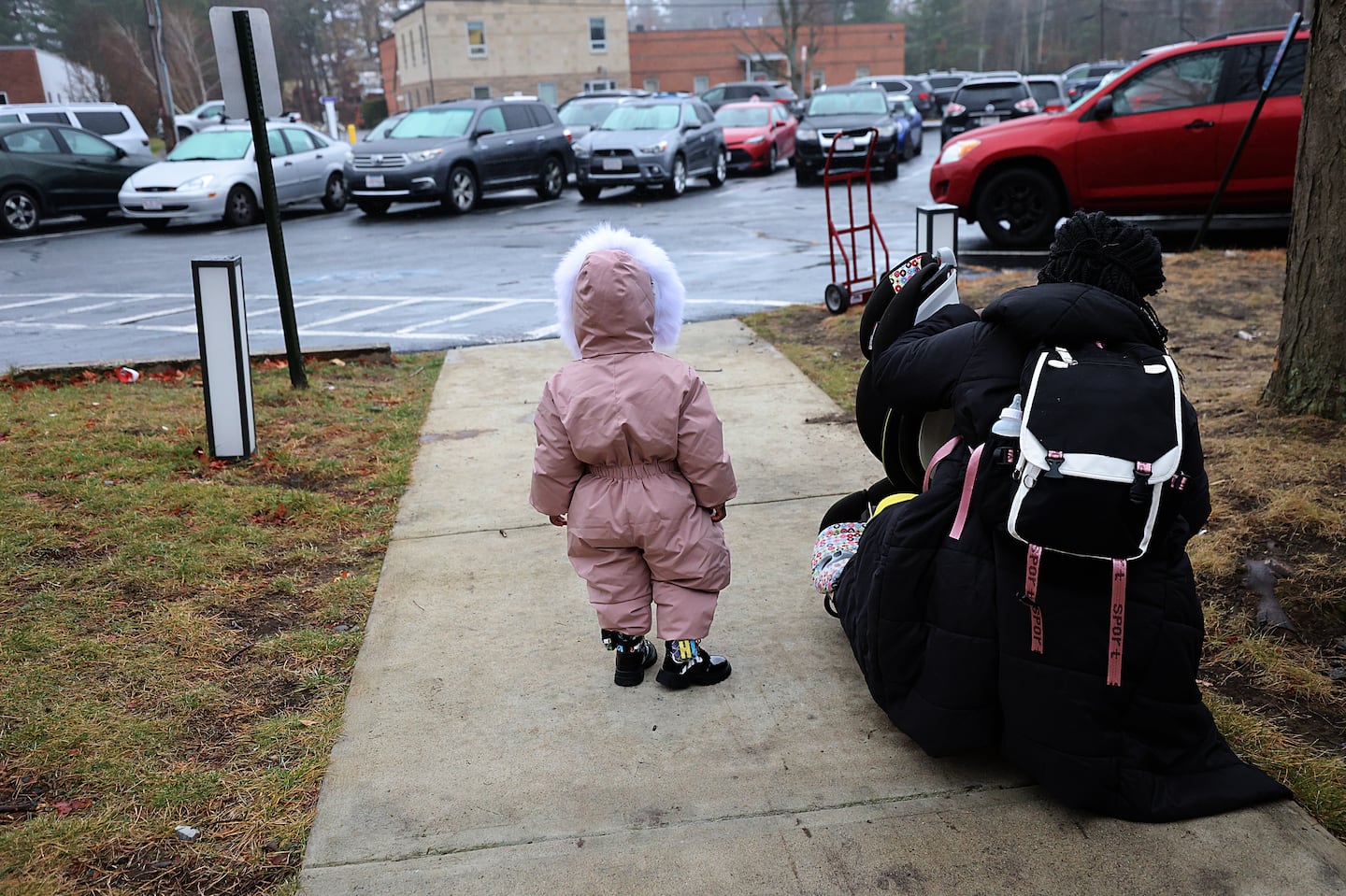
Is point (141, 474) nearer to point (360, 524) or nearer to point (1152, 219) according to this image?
point (360, 524)

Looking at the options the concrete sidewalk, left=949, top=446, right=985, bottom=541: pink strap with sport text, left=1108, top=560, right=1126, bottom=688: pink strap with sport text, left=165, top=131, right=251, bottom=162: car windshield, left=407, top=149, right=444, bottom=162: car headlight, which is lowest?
the concrete sidewalk

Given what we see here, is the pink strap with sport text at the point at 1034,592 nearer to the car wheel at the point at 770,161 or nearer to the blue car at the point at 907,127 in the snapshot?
the blue car at the point at 907,127

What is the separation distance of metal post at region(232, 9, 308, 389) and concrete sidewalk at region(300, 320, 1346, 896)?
302cm

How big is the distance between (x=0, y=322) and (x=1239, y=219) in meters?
12.7

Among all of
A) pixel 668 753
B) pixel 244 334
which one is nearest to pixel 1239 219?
pixel 244 334

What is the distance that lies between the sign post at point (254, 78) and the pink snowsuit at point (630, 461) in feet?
12.8

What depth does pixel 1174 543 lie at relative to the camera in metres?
2.62

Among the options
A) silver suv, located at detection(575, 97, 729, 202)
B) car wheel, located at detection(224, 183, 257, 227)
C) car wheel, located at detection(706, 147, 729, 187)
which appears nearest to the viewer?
car wheel, located at detection(224, 183, 257, 227)

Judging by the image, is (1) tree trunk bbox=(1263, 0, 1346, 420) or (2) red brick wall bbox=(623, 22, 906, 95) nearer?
(1) tree trunk bbox=(1263, 0, 1346, 420)

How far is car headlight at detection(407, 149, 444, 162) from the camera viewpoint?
17.3 metres

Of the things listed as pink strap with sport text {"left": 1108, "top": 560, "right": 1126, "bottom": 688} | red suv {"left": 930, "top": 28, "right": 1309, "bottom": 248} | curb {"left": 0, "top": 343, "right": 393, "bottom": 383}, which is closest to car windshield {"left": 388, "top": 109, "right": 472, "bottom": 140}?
red suv {"left": 930, "top": 28, "right": 1309, "bottom": 248}

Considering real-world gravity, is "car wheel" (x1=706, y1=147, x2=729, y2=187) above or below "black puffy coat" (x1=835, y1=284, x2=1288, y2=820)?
above

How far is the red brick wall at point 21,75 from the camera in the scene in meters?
46.1

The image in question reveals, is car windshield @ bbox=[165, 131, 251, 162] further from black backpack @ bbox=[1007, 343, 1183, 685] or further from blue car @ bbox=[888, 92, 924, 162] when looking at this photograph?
black backpack @ bbox=[1007, 343, 1183, 685]
